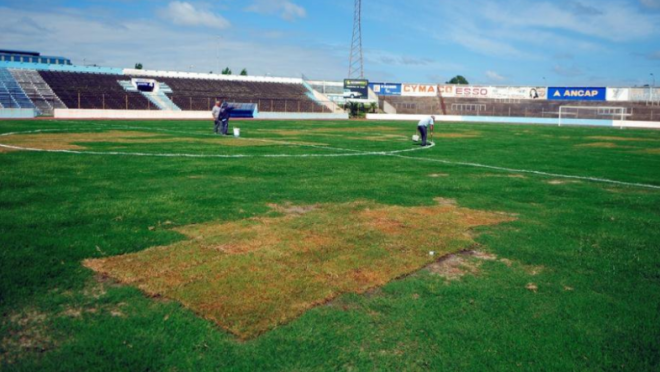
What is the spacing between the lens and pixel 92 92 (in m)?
56.0

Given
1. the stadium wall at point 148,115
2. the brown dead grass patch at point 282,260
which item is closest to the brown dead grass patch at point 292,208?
the brown dead grass patch at point 282,260

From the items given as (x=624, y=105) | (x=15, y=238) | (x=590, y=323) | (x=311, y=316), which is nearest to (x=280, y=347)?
(x=311, y=316)

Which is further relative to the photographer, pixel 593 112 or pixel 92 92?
pixel 593 112

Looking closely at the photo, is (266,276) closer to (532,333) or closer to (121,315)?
(121,315)

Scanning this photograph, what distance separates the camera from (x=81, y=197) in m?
8.64

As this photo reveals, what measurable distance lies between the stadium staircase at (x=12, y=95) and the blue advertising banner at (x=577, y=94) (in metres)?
72.2

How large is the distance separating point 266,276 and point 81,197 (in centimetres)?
514

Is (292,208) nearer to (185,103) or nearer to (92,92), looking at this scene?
(92,92)

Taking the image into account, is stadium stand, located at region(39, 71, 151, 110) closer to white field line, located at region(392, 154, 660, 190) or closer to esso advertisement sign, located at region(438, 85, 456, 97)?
white field line, located at region(392, 154, 660, 190)

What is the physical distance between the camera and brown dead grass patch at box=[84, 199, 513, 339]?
A: 455 centimetres

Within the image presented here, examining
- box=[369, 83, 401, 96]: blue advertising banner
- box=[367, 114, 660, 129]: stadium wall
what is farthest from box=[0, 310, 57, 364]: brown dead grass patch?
box=[369, 83, 401, 96]: blue advertising banner

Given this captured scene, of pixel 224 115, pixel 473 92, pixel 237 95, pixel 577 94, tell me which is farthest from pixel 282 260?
pixel 473 92

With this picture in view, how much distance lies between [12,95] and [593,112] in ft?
247

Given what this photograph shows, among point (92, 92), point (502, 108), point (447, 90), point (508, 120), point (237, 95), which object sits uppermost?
point (447, 90)
